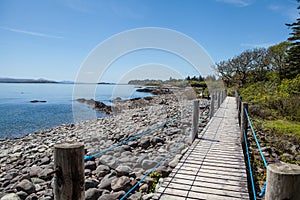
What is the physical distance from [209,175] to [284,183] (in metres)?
2.76

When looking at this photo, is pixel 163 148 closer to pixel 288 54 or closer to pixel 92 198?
pixel 92 198

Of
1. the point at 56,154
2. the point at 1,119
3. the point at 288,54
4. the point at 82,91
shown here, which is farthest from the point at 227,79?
the point at 56,154

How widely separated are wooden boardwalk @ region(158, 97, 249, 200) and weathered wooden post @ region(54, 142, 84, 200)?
188 cm

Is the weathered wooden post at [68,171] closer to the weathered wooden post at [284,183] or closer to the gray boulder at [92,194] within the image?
the weathered wooden post at [284,183]

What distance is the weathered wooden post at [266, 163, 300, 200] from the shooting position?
1444 mm

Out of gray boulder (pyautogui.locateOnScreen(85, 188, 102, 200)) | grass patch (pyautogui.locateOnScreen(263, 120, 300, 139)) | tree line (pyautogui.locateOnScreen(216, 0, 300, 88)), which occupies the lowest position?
gray boulder (pyautogui.locateOnScreen(85, 188, 102, 200))

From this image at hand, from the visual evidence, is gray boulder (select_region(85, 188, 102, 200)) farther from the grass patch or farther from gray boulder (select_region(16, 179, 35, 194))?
the grass patch

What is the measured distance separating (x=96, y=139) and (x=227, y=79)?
28197 millimetres

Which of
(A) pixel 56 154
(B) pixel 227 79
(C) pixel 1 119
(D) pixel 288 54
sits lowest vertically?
(C) pixel 1 119

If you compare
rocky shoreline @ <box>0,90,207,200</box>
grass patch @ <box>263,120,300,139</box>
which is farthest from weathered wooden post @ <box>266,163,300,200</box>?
grass patch @ <box>263,120,300,139</box>

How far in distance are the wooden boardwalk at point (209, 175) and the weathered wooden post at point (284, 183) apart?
201cm

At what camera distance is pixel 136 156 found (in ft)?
21.3

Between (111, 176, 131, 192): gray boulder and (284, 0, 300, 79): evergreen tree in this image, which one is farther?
(284, 0, 300, 79): evergreen tree

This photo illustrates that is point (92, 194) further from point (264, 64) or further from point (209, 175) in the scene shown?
point (264, 64)
